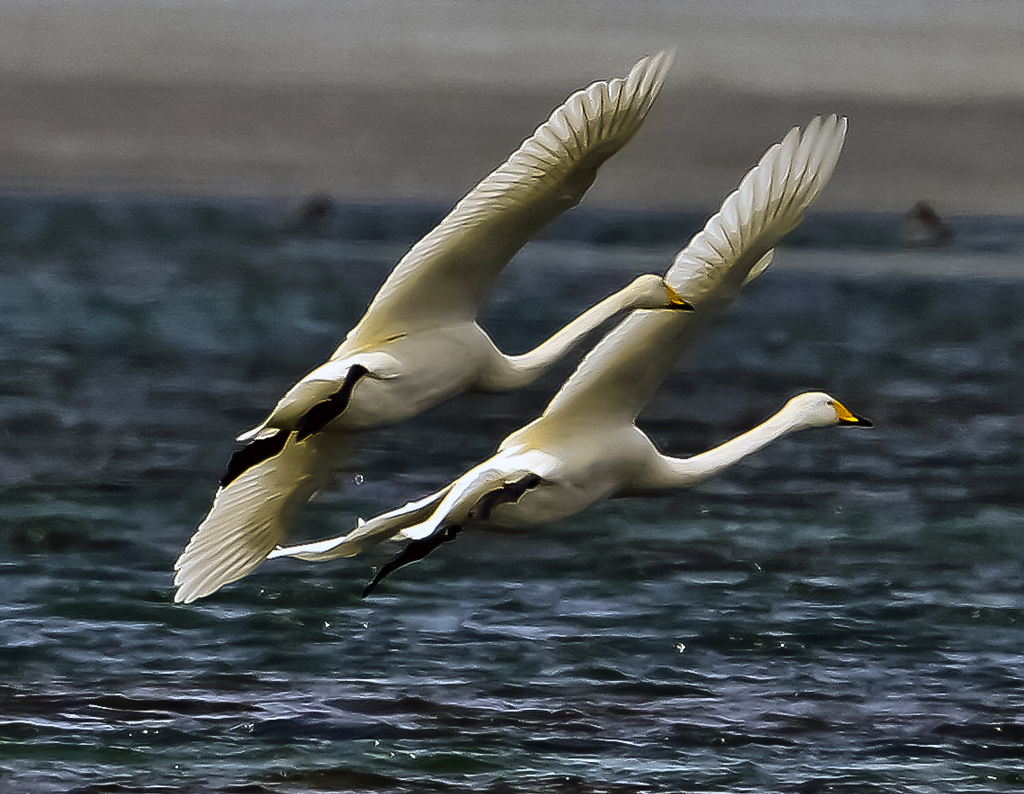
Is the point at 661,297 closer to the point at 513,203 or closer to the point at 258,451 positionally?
the point at 513,203

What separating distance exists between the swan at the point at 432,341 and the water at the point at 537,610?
10.3 ft

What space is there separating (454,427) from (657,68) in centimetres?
2191

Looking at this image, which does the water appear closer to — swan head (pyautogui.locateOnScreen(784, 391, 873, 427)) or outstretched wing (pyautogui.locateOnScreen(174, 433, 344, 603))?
outstretched wing (pyautogui.locateOnScreen(174, 433, 344, 603))

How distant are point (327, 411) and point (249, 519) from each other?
1.37 m

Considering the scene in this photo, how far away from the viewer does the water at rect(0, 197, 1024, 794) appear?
48.4 ft

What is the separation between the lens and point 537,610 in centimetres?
1983

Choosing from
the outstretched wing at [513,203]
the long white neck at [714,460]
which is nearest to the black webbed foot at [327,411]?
the outstretched wing at [513,203]

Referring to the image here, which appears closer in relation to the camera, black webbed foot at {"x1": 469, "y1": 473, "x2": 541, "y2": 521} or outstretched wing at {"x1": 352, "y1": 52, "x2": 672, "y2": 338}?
outstretched wing at {"x1": 352, "y1": 52, "x2": 672, "y2": 338}

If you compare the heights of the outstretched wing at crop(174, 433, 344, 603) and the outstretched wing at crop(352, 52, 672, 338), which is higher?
the outstretched wing at crop(352, 52, 672, 338)

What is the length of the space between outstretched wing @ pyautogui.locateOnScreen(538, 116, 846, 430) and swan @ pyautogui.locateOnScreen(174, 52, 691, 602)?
0.52 ft

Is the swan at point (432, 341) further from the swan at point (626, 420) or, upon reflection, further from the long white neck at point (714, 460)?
the long white neck at point (714, 460)

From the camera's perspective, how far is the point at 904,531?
24172mm

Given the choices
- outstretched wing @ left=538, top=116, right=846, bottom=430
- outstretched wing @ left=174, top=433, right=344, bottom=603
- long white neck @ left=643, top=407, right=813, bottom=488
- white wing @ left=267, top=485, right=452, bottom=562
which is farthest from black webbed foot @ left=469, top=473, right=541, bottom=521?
outstretched wing @ left=174, top=433, right=344, bottom=603

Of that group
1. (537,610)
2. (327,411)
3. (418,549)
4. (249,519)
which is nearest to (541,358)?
(327,411)
